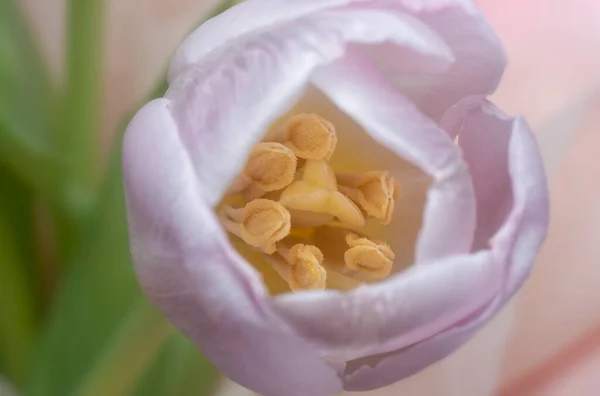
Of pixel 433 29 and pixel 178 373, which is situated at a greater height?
pixel 433 29

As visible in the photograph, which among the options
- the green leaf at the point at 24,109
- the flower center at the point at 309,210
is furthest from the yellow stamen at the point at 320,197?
the green leaf at the point at 24,109

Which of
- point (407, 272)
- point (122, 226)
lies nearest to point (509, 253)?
point (407, 272)

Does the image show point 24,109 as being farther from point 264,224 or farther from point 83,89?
point 264,224

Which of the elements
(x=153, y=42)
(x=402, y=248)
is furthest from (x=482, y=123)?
(x=153, y=42)

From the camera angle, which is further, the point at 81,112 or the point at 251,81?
the point at 81,112

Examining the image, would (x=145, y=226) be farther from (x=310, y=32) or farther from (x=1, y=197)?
(x=1, y=197)

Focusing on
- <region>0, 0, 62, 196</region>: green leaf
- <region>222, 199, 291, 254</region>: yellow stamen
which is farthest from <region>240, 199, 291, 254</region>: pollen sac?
<region>0, 0, 62, 196</region>: green leaf

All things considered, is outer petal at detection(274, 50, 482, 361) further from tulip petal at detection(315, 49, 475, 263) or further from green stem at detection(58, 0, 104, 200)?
green stem at detection(58, 0, 104, 200)
